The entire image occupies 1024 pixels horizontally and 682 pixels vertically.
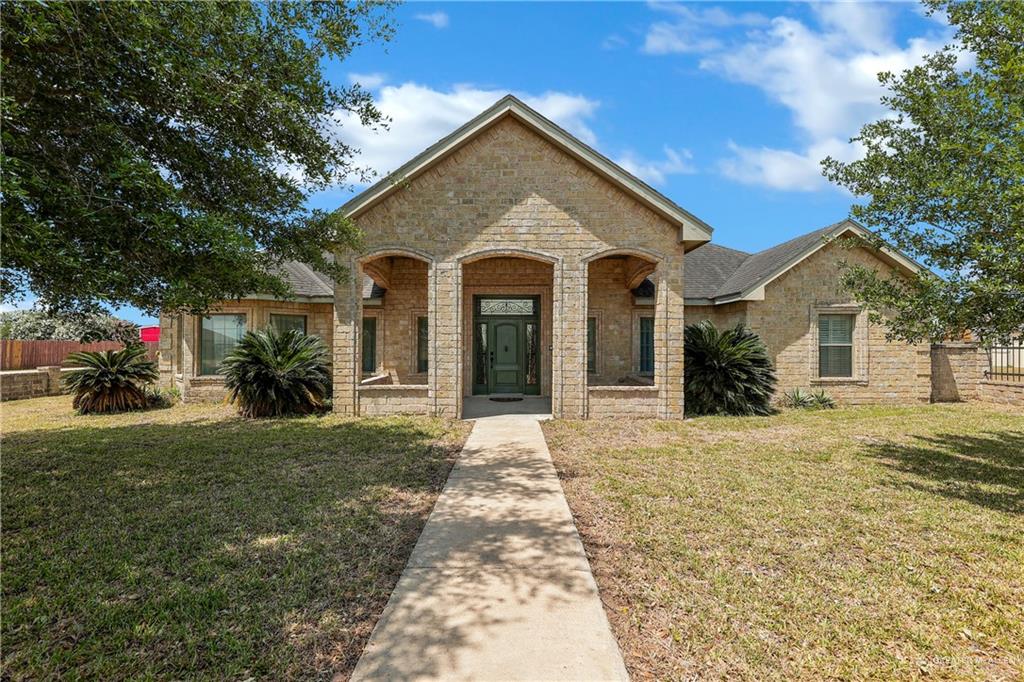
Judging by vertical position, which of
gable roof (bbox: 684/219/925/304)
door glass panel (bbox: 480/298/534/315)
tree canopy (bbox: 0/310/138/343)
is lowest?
tree canopy (bbox: 0/310/138/343)

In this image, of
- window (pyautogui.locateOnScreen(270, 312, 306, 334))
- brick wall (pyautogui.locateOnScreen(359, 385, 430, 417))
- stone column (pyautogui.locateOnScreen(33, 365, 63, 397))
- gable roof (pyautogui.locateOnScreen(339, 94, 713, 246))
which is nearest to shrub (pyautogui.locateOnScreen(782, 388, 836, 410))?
gable roof (pyautogui.locateOnScreen(339, 94, 713, 246))

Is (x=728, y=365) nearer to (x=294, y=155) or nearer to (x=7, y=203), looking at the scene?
(x=294, y=155)

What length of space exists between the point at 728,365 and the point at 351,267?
9810 millimetres

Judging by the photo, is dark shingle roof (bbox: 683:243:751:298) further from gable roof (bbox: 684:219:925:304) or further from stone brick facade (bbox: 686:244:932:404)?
stone brick facade (bbox: 686:244:932:404)

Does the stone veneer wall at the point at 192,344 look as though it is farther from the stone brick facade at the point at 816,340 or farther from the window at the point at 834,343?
the window at the point at 834,343

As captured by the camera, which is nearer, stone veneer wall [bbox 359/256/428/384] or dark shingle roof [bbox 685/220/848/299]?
dark shingle roof [bbox 685/220/848/299]

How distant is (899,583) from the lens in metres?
3.73

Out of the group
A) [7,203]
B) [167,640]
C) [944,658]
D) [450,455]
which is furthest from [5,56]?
[944,658]

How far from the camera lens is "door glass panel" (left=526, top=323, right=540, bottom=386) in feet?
48.4

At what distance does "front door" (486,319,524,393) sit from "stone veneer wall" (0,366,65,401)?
44.3 ft

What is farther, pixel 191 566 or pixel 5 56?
pixel 5 56

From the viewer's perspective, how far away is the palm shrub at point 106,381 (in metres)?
12.3

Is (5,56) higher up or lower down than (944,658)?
higher up

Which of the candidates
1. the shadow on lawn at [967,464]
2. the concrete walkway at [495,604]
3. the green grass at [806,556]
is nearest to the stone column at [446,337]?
the green grass at [806,556]
